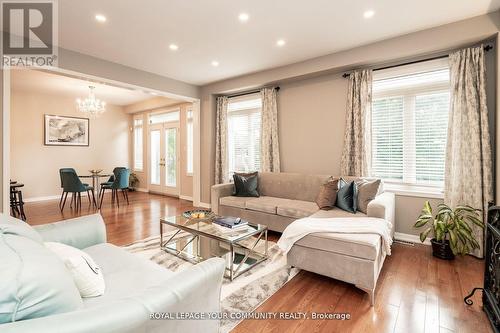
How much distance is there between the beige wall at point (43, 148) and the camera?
6023 millimetres

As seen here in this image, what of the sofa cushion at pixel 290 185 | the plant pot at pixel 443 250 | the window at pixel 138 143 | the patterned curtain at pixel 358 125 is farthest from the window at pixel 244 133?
the window at pixel 138 143

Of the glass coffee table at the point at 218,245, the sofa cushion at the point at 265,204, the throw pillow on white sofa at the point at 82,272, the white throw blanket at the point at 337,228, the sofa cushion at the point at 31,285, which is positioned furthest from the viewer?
the sofa cushion at the point at 265,204

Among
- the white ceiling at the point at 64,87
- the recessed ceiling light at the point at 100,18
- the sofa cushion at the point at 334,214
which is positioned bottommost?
the sofa cushion at the point at 334,214

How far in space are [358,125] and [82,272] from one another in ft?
12.0

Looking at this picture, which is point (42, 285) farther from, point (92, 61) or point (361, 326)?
point (92, 61)

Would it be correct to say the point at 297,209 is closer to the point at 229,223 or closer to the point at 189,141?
the point at 229,223

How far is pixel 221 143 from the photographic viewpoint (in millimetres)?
5387

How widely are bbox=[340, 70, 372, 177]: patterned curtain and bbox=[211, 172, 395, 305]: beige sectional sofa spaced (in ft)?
1.17

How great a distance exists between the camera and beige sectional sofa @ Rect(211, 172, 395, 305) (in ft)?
6.70

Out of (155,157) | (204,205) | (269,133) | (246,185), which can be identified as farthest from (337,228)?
(155,157)

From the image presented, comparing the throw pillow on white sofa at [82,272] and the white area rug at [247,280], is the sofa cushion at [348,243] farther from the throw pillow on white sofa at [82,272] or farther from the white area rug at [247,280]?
the throw pillow on white sofa at [82,272]

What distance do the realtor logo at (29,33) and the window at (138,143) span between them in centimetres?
461

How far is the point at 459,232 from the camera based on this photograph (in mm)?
2662

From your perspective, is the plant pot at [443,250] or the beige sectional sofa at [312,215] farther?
the plant pot at [443,250]
